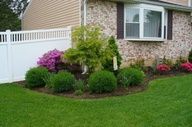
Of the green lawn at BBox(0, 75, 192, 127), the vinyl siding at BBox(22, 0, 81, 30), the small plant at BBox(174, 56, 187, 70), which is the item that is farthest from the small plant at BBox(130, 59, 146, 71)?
the green lawn at BBox(0, 75, 192, 127)

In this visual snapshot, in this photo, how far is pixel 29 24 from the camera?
69.9 ft

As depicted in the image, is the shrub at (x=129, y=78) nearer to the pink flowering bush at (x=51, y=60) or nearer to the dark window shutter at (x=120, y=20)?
the pink flowering bush at (x=51, y=60)

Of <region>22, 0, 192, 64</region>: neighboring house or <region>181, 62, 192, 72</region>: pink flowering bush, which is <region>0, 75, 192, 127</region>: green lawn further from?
<region>181, 62, 192, 72</region>: pink flowering bush

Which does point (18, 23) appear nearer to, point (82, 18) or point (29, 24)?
point (29, 24)

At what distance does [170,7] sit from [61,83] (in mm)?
8247

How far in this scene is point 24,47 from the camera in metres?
13.3

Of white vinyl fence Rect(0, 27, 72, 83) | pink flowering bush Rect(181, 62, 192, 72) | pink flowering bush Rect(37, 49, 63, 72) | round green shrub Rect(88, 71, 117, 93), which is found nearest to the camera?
round green shrub Rect(88, 71, 117, 93)

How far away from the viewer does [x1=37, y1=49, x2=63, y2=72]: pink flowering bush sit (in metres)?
13.3

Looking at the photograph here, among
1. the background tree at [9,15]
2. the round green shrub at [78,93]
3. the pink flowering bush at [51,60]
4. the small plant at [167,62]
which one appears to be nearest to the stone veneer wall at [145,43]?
the small plant at [167,62]

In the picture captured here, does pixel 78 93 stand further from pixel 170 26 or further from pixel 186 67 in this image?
pixel 170 26

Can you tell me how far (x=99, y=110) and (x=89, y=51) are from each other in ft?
13.3

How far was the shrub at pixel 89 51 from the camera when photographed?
40.6 feet

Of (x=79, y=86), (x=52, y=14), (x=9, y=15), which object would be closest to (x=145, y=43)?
(x=52, y=14)

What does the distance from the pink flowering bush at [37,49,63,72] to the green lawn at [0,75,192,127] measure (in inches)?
92.3
